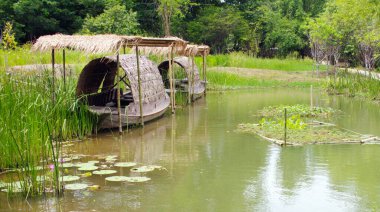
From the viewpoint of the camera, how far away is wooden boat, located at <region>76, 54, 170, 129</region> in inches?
395

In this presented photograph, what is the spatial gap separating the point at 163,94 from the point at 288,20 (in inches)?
885

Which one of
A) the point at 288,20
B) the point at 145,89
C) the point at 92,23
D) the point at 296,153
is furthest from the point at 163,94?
the point at 288,20

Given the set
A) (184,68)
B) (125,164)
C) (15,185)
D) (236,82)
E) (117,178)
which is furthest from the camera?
(236,82)

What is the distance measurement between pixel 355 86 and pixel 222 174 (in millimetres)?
11491

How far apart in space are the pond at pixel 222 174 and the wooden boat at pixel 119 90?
382 mm

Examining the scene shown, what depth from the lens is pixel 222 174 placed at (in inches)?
269

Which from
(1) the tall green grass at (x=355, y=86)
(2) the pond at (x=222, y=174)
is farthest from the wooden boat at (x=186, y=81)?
(1) the tall green grass at (x=355, y=86)

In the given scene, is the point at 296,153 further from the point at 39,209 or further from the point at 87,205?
the point at 39,209

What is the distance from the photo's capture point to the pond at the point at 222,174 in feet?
18.2

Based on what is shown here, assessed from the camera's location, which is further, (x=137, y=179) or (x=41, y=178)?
(x=137, y=179)

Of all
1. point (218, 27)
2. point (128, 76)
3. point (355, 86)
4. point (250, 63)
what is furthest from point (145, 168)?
point (218, 27)

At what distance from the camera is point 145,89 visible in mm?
11141

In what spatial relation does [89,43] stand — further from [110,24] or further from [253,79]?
[253,79]

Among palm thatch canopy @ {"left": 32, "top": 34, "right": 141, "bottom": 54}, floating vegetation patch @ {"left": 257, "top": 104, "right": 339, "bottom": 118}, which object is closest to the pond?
floating vegetation patch @ {"left": 257, "top": 104, "right": 339, "bottom": 118}
